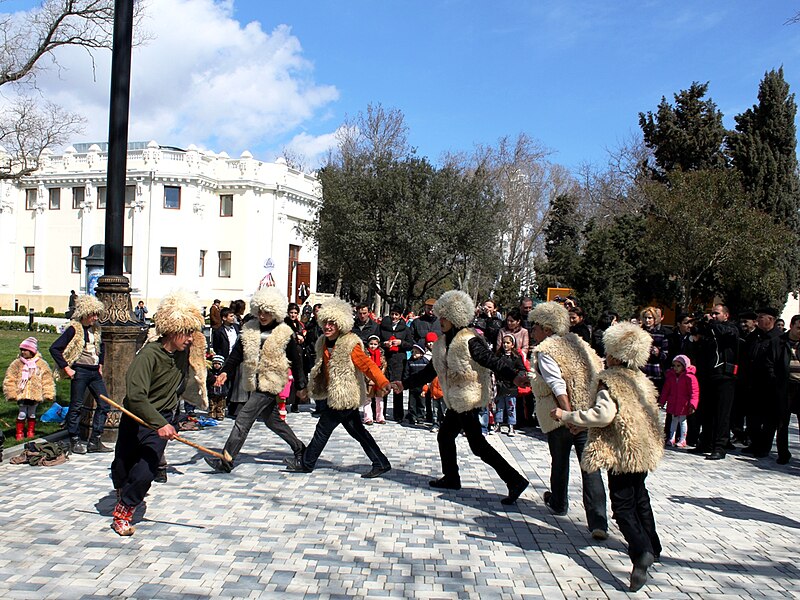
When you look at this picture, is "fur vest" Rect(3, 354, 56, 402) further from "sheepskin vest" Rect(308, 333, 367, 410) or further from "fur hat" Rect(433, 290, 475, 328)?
"fur hat" Rect(433, 290, 475, 328)

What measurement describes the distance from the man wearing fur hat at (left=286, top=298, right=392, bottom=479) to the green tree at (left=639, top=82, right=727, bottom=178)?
110 ft

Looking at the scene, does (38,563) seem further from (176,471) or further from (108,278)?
(108,278)

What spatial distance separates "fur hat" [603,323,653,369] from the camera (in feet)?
16.6

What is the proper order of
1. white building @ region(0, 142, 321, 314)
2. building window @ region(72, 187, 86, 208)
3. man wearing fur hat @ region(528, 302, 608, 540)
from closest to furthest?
man wearing fur hat @ region(528, 302, 608, 540) → white building @ region(0, 142, 321, 314) → building window @ region(72, 187, 86, 208)

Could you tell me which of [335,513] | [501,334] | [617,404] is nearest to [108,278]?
[335,513]

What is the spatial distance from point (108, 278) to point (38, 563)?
190 inches

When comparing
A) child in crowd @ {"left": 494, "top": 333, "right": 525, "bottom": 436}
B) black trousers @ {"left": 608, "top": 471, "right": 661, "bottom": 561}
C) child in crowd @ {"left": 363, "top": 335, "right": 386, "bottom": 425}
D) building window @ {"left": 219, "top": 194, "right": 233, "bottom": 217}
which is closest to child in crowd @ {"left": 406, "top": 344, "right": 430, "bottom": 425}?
child in crowd @ {"left": 363, "top": 335, "right": 386, "bottom": 425}

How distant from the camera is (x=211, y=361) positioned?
11.8 m

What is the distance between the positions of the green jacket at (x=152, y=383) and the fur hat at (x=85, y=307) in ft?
9.42

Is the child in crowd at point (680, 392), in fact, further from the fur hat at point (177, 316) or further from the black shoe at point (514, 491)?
the fur hat at point (177, 316)

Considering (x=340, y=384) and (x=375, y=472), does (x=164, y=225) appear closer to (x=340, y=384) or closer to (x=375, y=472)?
(x=340, y=384)

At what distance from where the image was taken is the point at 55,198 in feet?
150

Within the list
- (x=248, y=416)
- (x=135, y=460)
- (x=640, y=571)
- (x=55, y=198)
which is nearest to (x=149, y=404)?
(x=135, y=460)

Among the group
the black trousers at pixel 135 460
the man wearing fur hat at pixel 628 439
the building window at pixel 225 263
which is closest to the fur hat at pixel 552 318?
the man wearing fur hat at pixel 628 439
